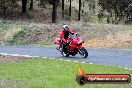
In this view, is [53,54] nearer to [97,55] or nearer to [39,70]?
[97,55]

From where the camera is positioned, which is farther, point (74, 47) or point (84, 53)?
point (74, 47)

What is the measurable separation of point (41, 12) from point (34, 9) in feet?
6.76

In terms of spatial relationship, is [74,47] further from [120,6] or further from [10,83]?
[120,6]

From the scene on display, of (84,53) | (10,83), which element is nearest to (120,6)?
(84,53)

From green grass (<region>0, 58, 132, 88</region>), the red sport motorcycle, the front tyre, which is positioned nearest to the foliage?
the red sport motorcycle

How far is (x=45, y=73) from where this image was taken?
55.7 ft

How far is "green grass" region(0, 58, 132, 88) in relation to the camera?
13.9 meters

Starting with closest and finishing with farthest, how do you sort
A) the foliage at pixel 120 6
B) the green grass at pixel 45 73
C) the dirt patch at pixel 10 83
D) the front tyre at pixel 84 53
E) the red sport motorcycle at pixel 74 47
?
1. the dirt patch at pixel 10 83
2. the green grass at pixel 45 73
3. the front tyre at pixel 84 53
4. the red sport motorcycle at pixel 74 47
5. the foliage at pixel 120 6

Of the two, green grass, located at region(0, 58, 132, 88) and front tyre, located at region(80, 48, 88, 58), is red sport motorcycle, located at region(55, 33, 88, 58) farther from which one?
green grass, located at region(0, 58, 132, 88)

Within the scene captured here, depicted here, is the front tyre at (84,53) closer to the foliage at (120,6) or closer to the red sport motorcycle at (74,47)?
the red sport motorcycle at (74,47)

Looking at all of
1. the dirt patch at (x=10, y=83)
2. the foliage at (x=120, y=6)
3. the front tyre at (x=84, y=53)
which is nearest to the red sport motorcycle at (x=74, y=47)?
the front tyre at (x=84, y=53)

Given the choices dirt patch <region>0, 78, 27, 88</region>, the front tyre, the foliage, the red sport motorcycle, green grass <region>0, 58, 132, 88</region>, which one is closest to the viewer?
dirt patch <region>0, 78, 27, 88</region>

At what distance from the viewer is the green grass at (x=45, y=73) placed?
13.9 metres

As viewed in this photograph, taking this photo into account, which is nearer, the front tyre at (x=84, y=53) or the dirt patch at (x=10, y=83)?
the dirt patch at (x=10, y=83)
